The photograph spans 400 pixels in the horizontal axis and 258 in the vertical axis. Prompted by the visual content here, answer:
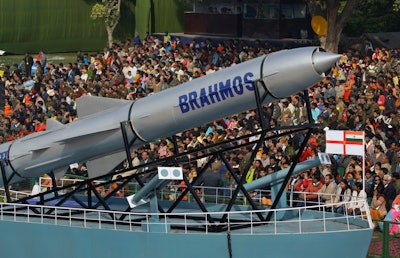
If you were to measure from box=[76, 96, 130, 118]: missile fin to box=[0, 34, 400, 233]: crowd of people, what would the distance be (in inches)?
102

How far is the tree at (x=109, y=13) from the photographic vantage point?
65.2 meters

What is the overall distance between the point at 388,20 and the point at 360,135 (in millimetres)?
38386

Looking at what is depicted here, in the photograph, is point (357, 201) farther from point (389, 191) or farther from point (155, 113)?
point (155, 113)

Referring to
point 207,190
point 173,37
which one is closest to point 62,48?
point 173,37

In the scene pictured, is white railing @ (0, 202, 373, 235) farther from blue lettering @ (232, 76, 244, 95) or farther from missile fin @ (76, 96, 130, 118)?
blue lettering @ (232, 76, 244, 95)

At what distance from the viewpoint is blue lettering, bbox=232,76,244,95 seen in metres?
23.3

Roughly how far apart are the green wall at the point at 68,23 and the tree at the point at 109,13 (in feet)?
4.71

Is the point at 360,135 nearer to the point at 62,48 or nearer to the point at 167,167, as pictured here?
the point at 167,167

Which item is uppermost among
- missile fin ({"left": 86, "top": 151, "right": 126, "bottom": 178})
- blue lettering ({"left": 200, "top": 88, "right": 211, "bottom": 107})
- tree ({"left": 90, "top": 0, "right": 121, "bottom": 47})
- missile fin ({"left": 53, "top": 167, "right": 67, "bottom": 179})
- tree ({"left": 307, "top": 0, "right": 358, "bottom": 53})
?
tree ({"left": 90, "top": 0, "right": 121, "bottom": 47})

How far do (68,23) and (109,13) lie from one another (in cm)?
445

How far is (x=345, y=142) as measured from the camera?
78.1 feet

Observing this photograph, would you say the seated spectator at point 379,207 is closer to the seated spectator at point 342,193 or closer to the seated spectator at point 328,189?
the seated spectator at point 342,193

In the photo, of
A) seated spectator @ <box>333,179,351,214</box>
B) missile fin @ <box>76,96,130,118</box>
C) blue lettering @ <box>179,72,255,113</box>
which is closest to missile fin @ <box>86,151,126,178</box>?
missile fin @ <box>76,96,130,118</box>

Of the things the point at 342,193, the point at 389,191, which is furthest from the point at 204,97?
the point at 389,191
